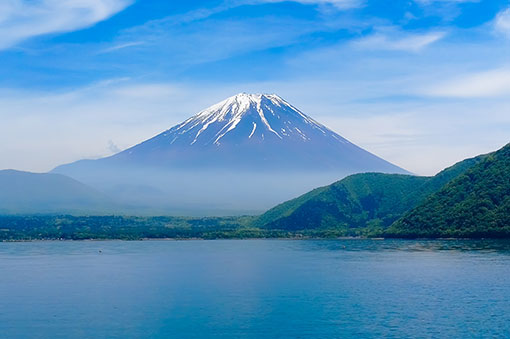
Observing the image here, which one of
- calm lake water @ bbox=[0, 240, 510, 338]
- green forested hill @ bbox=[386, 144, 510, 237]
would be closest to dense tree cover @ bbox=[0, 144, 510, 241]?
green forested hill @ bbox=[386, 144, 510, 237]

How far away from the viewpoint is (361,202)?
16675 cm

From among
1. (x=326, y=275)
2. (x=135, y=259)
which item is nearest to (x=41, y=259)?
(x=135, y=259)

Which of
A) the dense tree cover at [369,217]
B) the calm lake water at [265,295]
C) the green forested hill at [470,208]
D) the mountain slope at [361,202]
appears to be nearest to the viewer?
the calm lake water at [265,295]

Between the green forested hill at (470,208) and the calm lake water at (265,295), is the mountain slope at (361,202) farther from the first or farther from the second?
the calm lake water at (265,295)

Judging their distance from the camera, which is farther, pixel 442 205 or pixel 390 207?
pixel 390 207

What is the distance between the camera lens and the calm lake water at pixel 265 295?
4281 centimetres

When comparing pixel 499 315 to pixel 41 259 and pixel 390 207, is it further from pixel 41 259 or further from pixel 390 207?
pixel 390 207

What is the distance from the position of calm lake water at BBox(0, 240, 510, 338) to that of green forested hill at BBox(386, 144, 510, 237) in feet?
38.5

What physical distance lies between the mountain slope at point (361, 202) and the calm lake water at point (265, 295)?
197 feet

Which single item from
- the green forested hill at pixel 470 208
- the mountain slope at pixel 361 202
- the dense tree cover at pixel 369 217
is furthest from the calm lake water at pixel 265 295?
Answer: the mountain slope at pixel 361 202

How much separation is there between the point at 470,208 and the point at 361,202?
56.0 meters

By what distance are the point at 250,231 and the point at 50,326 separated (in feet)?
372

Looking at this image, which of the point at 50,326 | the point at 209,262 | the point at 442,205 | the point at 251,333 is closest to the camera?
the point at 251,333

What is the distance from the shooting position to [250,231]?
157000mm
